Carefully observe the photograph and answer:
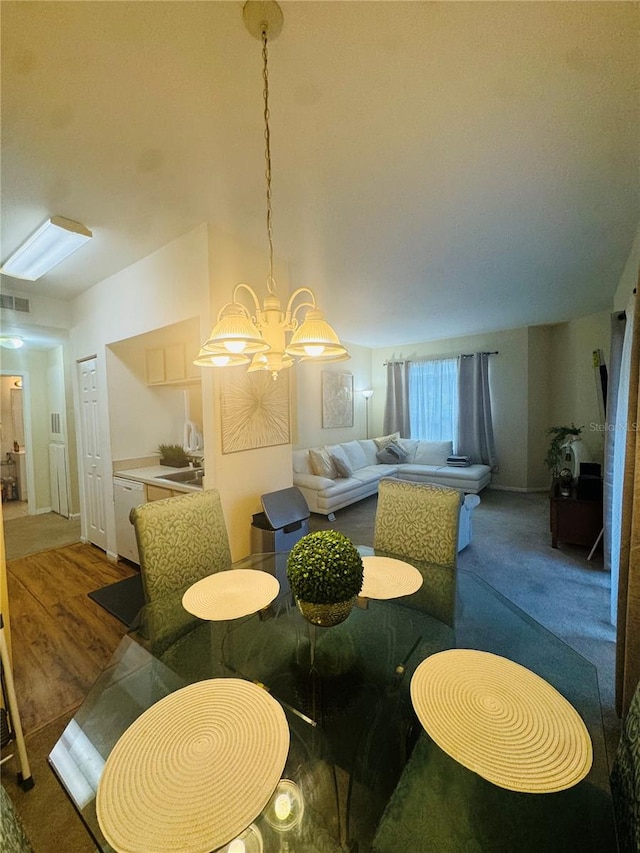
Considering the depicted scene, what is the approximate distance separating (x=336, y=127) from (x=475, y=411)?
16.6 feet

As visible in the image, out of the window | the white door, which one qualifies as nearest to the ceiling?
the white door

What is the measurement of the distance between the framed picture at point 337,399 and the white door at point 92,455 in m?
3.30

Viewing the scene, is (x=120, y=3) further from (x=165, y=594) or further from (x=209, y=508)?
(x=165, y=594)

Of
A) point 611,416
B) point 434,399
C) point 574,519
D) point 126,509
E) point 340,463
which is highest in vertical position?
Answer: point 434,399

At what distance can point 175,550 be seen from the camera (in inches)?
63.8

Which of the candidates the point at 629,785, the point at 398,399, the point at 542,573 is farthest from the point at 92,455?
the point at 398,399

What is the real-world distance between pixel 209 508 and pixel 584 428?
18.3 ft

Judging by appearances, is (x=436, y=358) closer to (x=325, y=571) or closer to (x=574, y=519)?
(x=574, y=519)

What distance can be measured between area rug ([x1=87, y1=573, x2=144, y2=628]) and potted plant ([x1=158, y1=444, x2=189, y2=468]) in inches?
42.1

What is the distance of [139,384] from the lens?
345 cm

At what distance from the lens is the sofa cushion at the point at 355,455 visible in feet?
17.7

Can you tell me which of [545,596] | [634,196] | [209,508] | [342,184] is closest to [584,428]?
[545,596]

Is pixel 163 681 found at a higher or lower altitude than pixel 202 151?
lower

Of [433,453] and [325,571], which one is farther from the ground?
[325,571]
